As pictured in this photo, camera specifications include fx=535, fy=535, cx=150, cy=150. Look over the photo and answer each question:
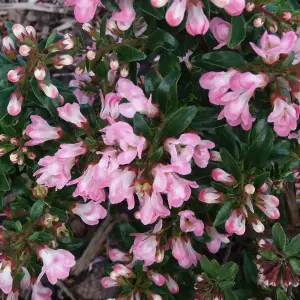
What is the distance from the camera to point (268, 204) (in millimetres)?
1719

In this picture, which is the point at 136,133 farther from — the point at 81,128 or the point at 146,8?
the point at 146,8

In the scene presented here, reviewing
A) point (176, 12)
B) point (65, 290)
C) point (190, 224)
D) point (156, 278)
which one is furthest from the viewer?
point (65, 290)

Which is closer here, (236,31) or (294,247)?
(236,31)

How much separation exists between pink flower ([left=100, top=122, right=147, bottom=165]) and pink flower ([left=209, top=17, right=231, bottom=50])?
44 centimetres

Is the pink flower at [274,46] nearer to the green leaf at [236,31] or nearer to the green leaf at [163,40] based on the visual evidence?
the green leaf at [236,31]

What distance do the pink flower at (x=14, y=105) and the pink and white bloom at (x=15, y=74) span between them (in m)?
0.05

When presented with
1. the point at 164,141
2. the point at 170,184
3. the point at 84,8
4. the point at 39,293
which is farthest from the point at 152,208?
the point at 39,293

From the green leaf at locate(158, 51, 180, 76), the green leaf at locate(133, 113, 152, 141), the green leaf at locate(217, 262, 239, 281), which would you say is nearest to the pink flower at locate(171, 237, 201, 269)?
the green leaf at locate(217, 262, 239, 281)

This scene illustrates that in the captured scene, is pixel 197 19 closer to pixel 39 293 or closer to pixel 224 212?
pixel 224 212

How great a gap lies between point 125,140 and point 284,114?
48 centimetres

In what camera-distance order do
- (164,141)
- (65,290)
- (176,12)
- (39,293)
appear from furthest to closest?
(65,290) < (39,293) < (164,141) < (176,12)

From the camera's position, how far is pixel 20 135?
1979 mm

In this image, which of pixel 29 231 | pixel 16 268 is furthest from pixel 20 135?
pixel 16 268

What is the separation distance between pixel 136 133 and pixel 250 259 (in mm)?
901
